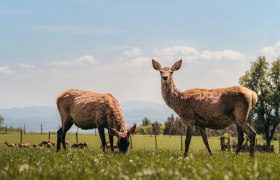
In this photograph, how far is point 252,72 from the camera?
72125mm

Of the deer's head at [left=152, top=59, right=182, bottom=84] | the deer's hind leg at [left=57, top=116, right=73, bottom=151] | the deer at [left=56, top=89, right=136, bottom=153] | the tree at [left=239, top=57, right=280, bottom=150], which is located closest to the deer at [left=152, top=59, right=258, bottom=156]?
the deer's head at [left=152, top=59, right=182, bottom=84]

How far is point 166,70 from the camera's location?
18406 millimetres

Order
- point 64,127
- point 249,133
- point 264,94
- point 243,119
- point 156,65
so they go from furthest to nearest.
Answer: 1. point 264,94
2. point 64,127
3. point 156,65
4. point 243,119
5. point 249,133

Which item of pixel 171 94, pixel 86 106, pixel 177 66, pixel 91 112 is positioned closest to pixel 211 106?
pixel 171 94

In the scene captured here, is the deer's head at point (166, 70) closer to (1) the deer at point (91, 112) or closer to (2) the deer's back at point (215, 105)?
(2) the deer's back at point (215, 105)

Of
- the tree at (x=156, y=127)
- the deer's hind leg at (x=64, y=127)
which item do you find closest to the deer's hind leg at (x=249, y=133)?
the deer's hind leg at (x=64, y=127)

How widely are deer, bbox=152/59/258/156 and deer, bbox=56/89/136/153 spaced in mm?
2246

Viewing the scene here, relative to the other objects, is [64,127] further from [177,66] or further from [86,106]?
[177,66]

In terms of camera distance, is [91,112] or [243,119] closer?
[243,119]

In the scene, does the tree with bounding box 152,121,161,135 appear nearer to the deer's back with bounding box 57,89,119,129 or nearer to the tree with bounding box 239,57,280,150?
the tree with bounding box 239,57,280,150

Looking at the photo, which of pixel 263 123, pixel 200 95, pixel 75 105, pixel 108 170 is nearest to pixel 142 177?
pixel 108 170

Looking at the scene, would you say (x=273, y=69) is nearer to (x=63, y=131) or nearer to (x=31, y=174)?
(x=63, y=131)

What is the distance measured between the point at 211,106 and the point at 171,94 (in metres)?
2.16

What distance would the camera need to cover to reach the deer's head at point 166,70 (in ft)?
59.1
